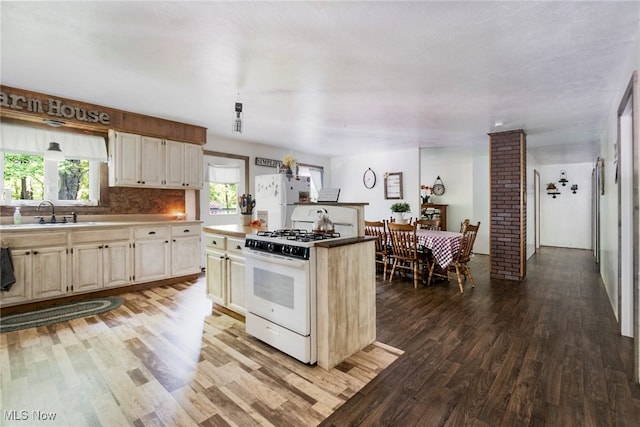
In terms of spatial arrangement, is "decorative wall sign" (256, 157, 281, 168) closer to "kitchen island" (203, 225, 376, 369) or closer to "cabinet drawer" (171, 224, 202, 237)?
"cabinet drawer" (171, 224, 202, 237)

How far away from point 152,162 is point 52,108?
1197 millimetres

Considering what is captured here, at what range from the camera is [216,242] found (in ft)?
10.6

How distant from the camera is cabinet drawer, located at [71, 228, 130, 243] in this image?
11.8 ft

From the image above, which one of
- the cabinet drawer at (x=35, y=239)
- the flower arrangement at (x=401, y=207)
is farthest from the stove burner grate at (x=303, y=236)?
the flower arrangement at (x=401, y=207)

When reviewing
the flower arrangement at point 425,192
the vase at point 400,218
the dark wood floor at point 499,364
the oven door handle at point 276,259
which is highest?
the flower arrangement at point 425,192

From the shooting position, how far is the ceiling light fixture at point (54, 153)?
3660 mm

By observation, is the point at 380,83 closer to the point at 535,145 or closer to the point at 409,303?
the point at 409,303

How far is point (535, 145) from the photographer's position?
5.70m

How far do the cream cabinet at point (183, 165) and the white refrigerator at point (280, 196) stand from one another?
1171mm

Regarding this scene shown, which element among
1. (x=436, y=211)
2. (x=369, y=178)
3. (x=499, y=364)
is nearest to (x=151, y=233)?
(x=499, y=364)

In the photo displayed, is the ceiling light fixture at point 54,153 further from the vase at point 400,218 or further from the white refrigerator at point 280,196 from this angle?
the vase at point 400,218

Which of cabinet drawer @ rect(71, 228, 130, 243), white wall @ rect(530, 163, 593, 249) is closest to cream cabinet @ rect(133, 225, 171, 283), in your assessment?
cabinet drawer @ rect(71, 228, 130, 243)

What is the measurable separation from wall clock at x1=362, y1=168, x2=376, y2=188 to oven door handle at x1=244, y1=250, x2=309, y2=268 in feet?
16.3

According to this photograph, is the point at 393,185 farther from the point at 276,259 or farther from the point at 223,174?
the point at 276,259
